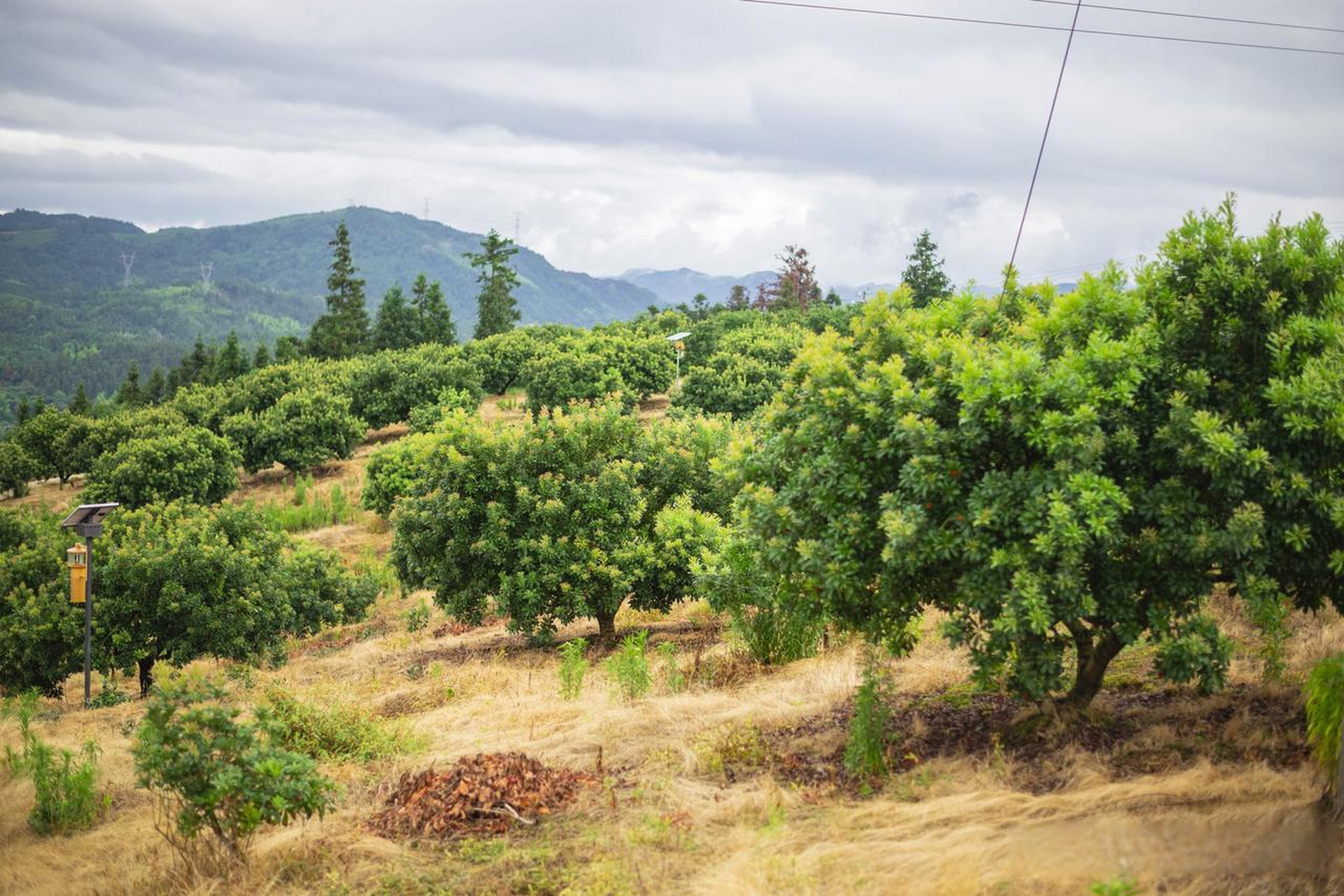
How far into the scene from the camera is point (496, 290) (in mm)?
84625

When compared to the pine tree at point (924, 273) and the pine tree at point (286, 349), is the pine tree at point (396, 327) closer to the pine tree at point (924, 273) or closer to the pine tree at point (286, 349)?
the pine tree at point (286, 349)

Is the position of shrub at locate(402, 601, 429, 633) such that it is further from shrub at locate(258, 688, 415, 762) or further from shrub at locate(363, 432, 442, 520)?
shrub at locate(363, 432, 442, 520)

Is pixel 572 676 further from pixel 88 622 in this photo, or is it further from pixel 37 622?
pixel 37 622

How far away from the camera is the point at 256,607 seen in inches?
698

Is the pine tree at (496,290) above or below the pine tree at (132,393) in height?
above

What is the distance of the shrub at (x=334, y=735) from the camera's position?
30.6ft

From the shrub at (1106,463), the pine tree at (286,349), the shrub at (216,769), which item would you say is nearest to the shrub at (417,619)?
the shrub at (216,769)

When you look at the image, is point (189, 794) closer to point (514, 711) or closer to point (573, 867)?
point (573, 867)

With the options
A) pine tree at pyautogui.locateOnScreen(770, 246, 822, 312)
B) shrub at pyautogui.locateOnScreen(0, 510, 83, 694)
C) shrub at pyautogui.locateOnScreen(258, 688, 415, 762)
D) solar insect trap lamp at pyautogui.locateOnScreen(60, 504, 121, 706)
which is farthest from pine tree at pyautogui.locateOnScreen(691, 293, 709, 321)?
shrub at pyautogui.locateOnScreen(258, 688, 415, 762)

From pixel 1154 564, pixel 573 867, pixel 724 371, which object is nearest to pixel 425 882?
pixel 573 867

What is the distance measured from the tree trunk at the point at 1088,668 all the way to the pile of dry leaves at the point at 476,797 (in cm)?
380

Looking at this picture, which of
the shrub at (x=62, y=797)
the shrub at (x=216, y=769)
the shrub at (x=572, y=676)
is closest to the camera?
the shrub at (x=216, y=769)

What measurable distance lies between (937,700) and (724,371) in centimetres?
3693

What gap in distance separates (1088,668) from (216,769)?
20.7ft
